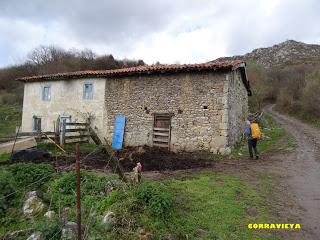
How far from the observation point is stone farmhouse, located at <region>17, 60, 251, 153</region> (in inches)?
467

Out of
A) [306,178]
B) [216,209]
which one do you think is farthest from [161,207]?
[306,178]

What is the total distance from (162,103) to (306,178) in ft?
22.9

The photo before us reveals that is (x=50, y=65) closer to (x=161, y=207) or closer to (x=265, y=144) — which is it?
(x=265, y=144)

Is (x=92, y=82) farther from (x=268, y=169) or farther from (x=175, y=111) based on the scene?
(x=268, y=169)

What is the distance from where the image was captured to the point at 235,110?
1340 cm

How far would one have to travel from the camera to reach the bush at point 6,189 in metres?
6.07

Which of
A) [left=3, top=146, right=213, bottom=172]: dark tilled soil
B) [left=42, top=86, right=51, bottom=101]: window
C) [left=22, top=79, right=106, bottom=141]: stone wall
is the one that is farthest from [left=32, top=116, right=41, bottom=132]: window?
[left=3, top=146, right=213, bottom=172]: dark tilled soil

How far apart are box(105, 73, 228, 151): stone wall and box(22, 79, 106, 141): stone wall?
0.67 metres

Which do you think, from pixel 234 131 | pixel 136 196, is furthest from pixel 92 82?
pixel 136 196

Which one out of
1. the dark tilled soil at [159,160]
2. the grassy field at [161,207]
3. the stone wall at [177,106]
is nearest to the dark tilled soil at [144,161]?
the dark tilled soil at [159,160]

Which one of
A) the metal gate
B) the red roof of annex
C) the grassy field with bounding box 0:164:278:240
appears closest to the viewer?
the grassy field with bounding box 0:164:278:240

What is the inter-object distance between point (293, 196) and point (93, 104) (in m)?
11.2

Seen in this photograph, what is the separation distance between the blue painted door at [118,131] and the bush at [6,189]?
7173 millimetres

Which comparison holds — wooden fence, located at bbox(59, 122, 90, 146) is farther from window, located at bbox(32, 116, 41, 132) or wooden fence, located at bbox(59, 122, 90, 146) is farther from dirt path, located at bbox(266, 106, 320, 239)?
dirt path, located at bbox(266, 106, 320, 239)
